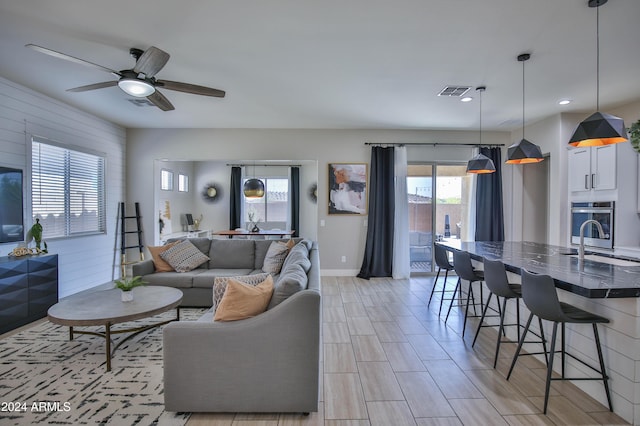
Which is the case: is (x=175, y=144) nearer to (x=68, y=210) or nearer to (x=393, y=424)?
(x=68, y=210)

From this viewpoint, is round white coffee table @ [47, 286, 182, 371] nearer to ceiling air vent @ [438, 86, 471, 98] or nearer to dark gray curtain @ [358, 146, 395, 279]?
dark gray curtain @ [358, 146, 395, 279]

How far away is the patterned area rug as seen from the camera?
6.76ft

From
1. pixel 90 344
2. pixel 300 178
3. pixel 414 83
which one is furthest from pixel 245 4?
pixel 300 178

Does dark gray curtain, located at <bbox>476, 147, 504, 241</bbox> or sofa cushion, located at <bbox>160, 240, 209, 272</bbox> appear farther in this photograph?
dark gray curtain, located at <bbox>476, 147, 504, 241</bbox>

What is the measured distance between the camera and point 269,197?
30.4 feet

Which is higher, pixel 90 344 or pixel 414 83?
pixel 414 83

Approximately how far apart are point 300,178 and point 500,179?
519cm

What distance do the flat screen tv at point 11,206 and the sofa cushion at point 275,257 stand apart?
3.04m

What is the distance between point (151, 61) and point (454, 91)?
137 inches

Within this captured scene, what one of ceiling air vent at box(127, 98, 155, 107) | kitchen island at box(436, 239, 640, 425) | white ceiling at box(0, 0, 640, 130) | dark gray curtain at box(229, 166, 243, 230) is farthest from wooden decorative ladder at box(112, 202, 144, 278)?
kitchen island at box(436, 239, 640, 425)

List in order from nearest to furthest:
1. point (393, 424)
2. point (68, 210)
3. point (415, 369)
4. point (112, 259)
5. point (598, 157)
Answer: point (393, 424) → point (415, 369) → point (598, 157) → point (68, 210) → point (112, 259)

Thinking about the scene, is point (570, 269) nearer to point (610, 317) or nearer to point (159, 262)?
point (610, 317)

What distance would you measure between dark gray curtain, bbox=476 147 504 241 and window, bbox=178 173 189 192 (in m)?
7.14

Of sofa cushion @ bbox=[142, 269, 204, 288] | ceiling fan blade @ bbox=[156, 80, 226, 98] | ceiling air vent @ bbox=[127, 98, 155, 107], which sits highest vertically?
ceiling air vent @ bbox=[127, 98, 155, 107]
